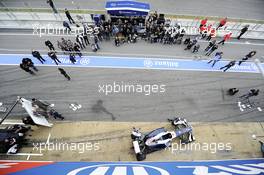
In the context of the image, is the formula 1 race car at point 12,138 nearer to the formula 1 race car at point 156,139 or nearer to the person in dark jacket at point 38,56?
the person in dark jacket at point 38,56

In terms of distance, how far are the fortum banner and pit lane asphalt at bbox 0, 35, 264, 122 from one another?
323 centimetres

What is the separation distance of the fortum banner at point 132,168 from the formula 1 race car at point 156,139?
1.17 metres

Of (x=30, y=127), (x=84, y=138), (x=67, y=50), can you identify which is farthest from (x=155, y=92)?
(x=30, y=127)

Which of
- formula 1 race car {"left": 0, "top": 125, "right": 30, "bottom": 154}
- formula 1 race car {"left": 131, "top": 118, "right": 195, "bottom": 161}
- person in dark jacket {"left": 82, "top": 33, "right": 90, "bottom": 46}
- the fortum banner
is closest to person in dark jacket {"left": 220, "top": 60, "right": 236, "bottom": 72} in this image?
formula 1 race car {"left": 131, "top": 118, "right": 195, "bottom": 161}

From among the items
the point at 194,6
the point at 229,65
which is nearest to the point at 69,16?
the point at 194,6

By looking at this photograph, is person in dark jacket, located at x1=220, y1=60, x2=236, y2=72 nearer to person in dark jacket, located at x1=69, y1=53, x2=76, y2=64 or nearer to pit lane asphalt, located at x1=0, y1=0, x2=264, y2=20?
pit lane asphalt, located at x1=0, y1=0, x2=264, y2=20

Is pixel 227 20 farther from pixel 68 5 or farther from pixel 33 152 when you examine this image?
pixel 33 152

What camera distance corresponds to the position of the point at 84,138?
13281 millimetres

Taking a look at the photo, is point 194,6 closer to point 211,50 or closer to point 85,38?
point 211,50

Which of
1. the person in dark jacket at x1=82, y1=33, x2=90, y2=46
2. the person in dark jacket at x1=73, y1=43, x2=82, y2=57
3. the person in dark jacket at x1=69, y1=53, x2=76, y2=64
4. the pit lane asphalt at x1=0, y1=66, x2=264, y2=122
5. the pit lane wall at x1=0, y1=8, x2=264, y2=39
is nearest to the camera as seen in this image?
the pit lane asphalt at x1=0, y1=66, x2=264, y2=122

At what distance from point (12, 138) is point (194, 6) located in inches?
622

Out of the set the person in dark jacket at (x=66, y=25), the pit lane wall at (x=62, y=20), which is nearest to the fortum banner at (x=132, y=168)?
the person in dark jacket at (x=66, y=25)

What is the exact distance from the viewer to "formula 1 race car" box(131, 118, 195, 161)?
12531 millimetres

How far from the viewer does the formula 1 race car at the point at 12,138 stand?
39.9 feet
